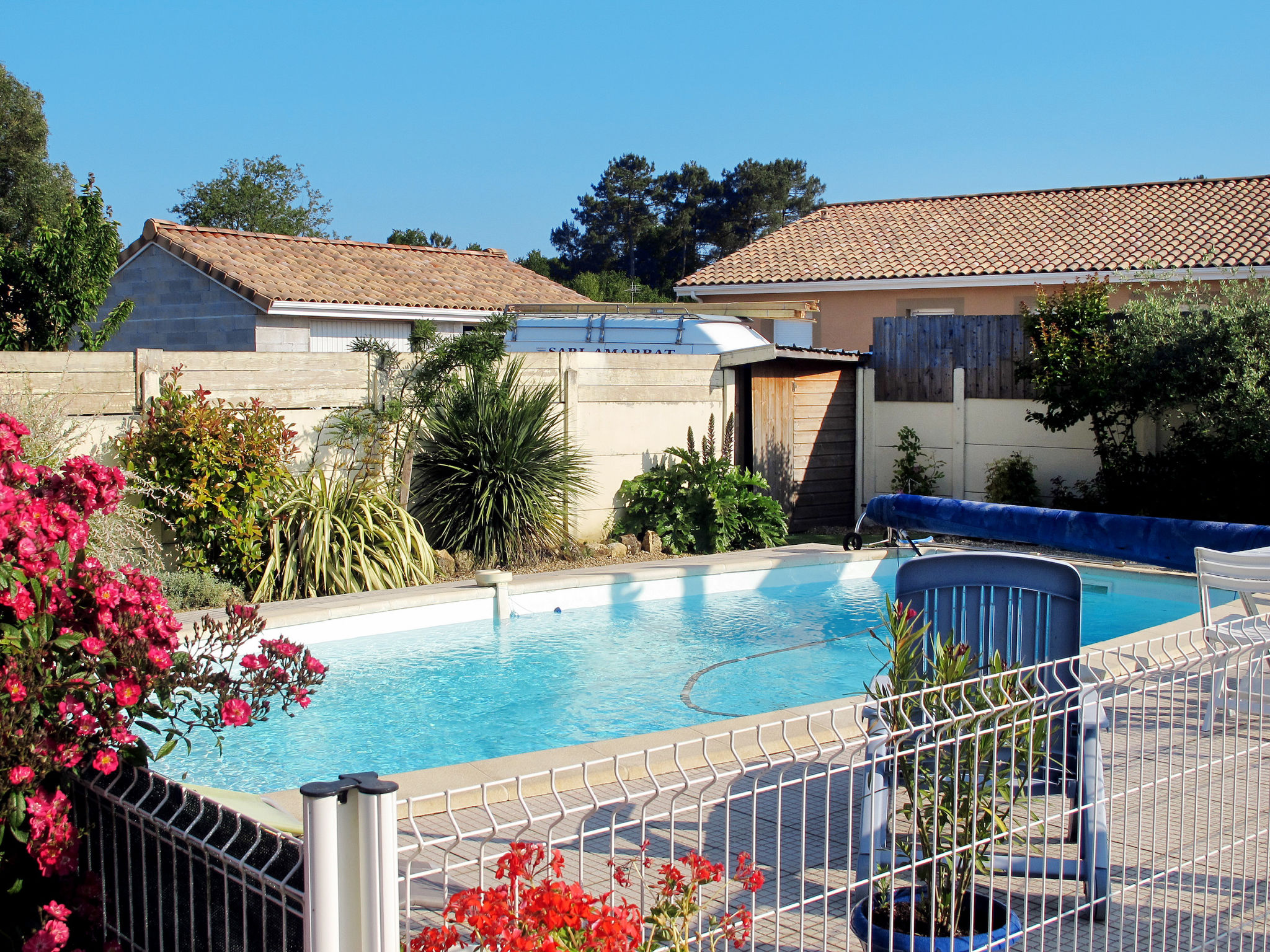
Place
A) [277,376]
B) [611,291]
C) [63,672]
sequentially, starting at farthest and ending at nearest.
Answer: [611,291] < [277,376] < [63,672]

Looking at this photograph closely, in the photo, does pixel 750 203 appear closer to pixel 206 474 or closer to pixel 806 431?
pixel 806 431

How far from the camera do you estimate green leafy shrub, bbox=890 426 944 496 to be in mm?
14602

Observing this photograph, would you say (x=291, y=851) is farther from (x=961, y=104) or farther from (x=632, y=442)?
(x=961, y=104)

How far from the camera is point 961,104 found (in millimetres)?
22984

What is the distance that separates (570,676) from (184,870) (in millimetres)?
6199

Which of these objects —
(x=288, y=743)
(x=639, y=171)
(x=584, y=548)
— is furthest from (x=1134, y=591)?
(x=639, y=171)

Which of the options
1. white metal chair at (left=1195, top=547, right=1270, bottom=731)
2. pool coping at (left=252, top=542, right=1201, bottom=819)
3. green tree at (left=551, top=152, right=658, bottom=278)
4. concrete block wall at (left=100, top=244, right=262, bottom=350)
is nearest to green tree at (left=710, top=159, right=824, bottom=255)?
green tree at (left=551, top=152, right=658, bottom=278)

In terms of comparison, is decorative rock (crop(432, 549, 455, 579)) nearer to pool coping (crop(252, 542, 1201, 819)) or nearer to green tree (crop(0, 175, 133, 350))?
pool coping (crop(252, 542, 1201, 819))

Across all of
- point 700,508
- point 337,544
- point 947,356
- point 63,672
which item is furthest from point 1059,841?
point 947,356

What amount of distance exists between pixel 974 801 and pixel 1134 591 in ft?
29.0

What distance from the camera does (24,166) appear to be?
90.2 feet

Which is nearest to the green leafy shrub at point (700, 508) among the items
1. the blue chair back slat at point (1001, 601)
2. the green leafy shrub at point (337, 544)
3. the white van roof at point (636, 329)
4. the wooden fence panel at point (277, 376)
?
the white van roof at point (636, 329)

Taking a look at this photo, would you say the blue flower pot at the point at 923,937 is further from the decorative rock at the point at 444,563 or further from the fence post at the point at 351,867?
the decorative rock at the point at 444,563

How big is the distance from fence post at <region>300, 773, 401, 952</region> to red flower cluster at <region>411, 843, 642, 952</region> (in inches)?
4.9
